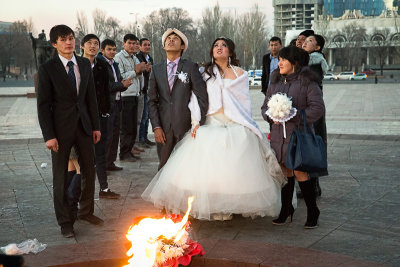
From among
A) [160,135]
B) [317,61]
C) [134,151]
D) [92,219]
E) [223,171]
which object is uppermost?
[317,61]

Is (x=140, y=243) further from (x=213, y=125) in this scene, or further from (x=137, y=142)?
(x=137, y=142)

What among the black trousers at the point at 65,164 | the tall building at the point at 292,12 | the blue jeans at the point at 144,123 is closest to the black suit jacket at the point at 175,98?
the black trousers at the point at 65,164

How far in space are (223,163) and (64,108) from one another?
155 cm

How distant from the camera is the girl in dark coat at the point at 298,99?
16.4 ft

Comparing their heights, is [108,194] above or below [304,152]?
below

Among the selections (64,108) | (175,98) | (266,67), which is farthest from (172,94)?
(266,67)

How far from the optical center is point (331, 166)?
8281mm

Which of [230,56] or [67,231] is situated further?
[230,56]

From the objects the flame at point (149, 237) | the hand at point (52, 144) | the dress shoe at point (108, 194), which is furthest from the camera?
the dress shoe at point (108, 194)

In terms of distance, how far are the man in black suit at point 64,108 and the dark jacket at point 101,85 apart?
155cm

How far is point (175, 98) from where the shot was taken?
561 cm

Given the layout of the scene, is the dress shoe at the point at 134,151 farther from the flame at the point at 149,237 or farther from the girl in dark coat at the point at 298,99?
the flame at the point at 149,237

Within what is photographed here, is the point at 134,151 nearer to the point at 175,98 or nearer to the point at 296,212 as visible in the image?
the point at 175,98

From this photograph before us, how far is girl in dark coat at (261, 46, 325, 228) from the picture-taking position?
499cm
